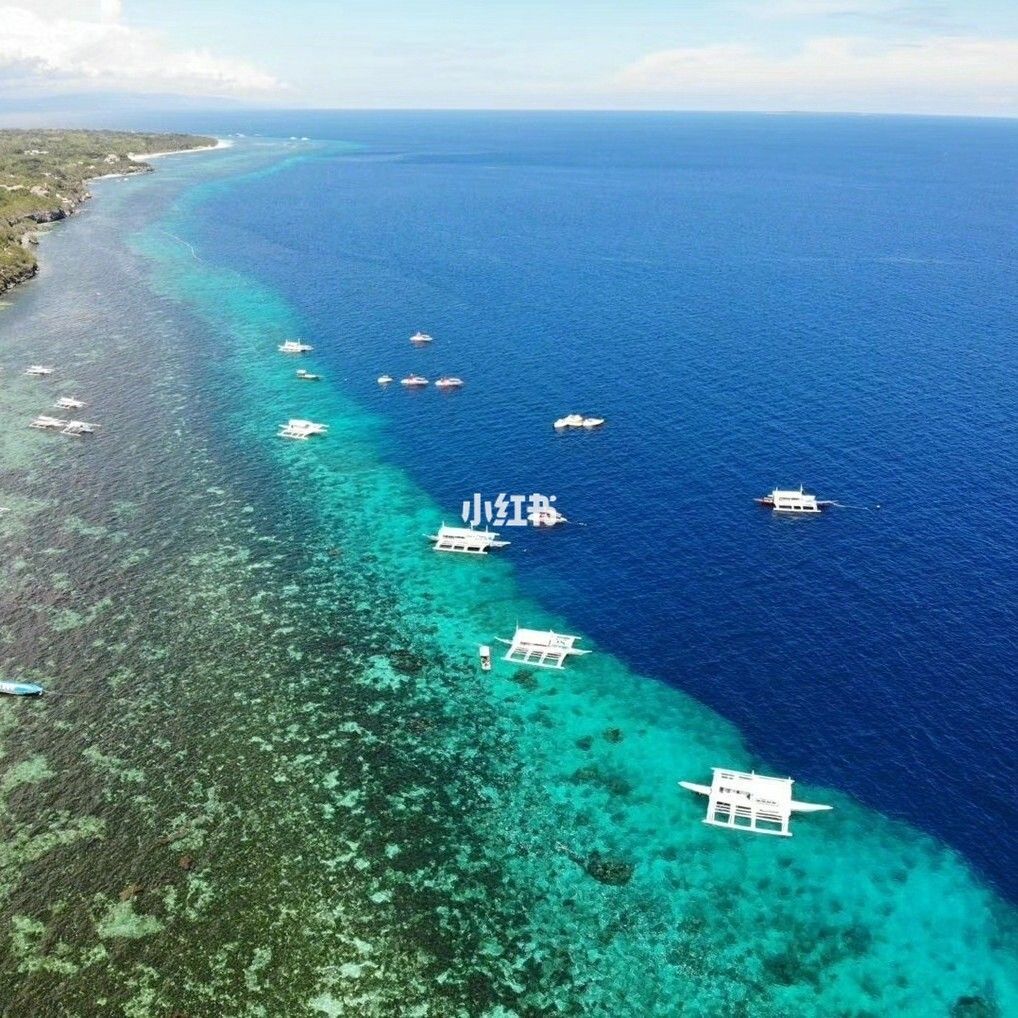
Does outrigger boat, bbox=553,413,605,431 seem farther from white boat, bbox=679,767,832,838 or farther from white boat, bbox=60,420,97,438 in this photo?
white boat, bbox=60,420,97,438

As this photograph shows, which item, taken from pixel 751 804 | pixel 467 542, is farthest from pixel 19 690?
pixel 751 804

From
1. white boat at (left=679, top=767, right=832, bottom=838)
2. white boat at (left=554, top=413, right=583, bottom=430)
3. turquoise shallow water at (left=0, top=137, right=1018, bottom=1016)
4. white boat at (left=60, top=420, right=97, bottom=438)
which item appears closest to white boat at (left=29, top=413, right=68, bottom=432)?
white boat at (left=60, top=420, right=97, bottom=438)

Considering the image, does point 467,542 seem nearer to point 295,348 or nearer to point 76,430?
point 76,430

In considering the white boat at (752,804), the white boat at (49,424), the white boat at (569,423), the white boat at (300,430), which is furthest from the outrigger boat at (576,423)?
the white boat at (49,424)

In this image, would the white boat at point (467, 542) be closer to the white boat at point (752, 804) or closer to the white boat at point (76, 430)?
the white boat at point (752, 804)

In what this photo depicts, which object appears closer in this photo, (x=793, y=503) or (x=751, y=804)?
(x=751, y=804)

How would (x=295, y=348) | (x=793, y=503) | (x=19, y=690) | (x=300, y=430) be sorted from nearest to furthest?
1. (x=19, y=690)
2. (x=793, y=503)
3. (x=300, y=430)
4. (x=295, y=348)
